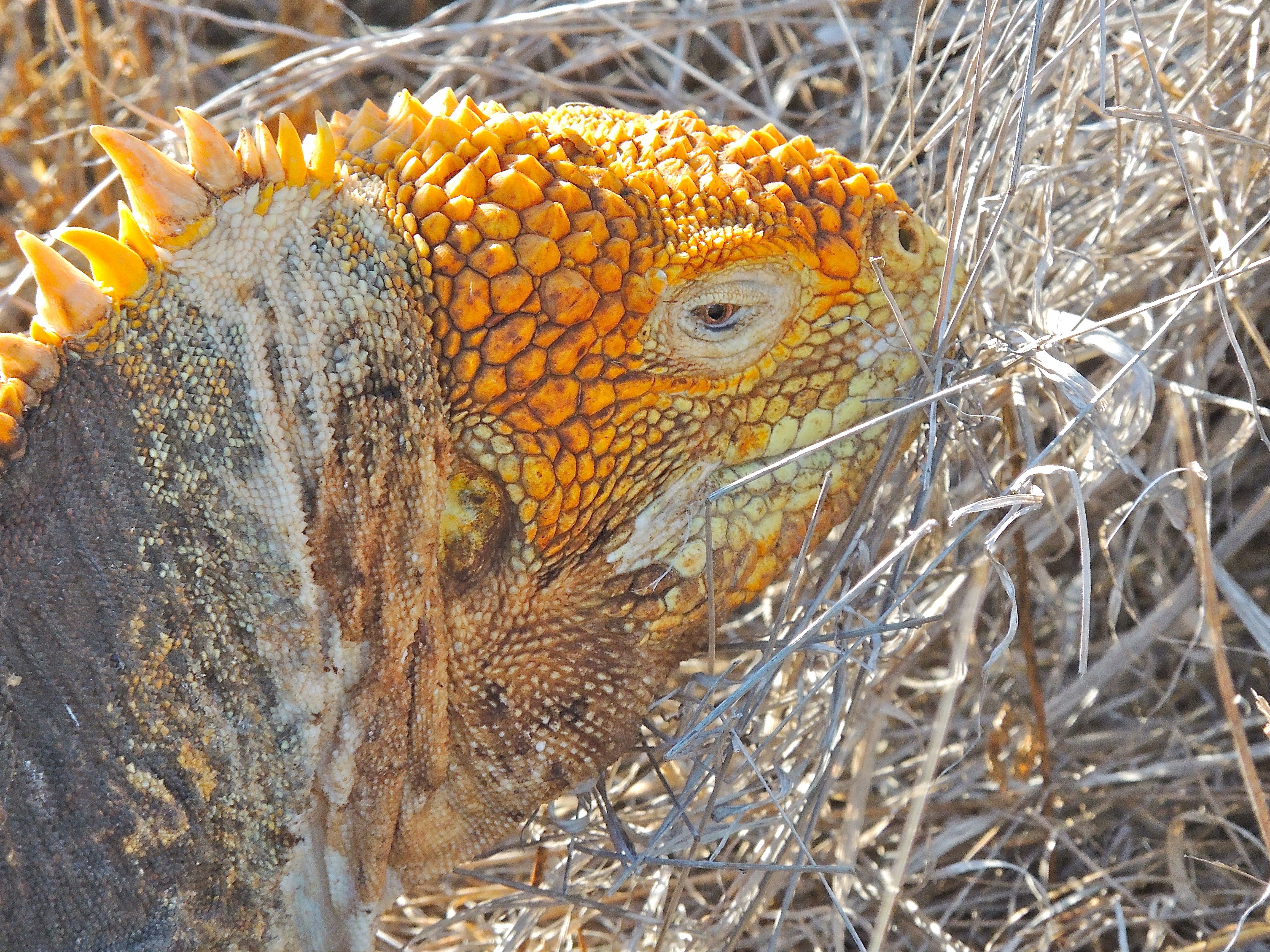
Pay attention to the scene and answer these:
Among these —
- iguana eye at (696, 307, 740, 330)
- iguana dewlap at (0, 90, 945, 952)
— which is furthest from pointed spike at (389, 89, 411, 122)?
iguana eye at (696, 307, 740, 330)

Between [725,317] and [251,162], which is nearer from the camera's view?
[251,162]

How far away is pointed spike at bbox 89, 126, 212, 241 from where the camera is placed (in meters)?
1.73

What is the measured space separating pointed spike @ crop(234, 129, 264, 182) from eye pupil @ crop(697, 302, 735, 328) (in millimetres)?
703

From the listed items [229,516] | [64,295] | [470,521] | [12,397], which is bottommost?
[470,521]

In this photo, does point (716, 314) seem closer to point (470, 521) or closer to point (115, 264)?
point (470, 521)

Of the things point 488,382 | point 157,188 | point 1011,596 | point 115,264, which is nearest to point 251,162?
point 157,188

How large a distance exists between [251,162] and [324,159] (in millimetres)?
107

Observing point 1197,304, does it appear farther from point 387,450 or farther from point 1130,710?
point 387,450

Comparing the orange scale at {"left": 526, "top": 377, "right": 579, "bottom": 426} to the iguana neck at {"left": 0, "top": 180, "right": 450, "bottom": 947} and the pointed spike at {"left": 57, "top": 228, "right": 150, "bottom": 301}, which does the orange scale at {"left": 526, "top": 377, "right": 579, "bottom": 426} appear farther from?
the pointed spike at {"left": 57, "top": 228, "right": 150, "bottom": 301}

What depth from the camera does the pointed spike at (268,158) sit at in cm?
179

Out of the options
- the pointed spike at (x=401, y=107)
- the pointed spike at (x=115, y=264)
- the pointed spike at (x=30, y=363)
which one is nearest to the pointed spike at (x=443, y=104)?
the pointed spike at (x=401, y=107)

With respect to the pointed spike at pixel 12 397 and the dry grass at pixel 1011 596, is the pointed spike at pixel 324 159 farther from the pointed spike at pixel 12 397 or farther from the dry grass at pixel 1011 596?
the dry grass at pixel 1011 596

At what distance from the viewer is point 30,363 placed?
1.73m

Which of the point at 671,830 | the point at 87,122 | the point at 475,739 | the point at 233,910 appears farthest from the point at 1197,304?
the point at 87,122
